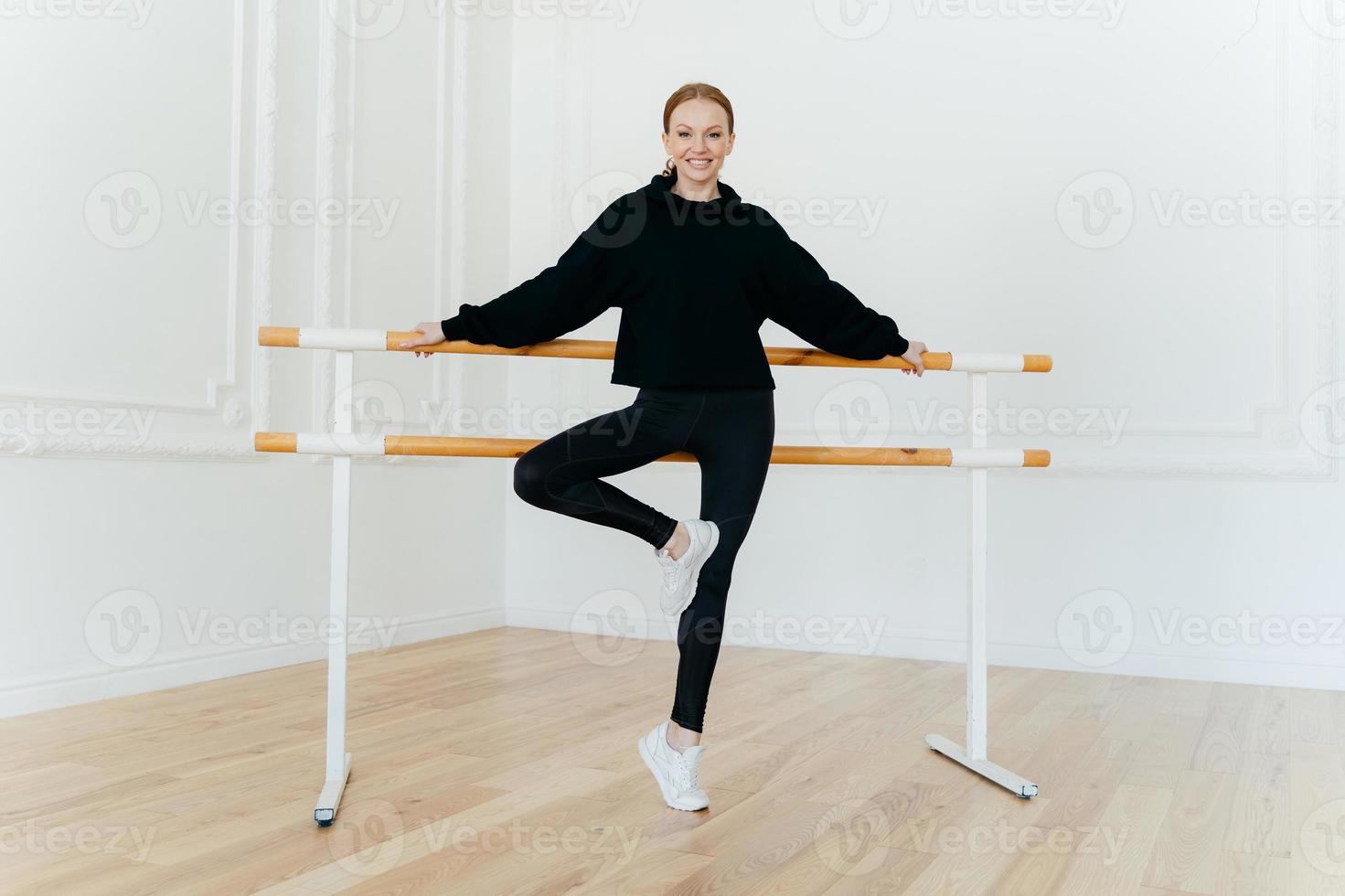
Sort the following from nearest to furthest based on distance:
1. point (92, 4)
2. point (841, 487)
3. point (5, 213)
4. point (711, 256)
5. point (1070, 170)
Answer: point (711, 256), point (5, 213), point (92, 4), point (1070, 170), point (841, 487)

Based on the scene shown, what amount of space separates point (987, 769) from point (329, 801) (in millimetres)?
1241

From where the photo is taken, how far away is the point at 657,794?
204 cm

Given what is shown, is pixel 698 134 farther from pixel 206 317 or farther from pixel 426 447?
pixel 206 317

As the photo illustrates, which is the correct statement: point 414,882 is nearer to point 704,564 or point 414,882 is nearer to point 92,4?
point 704,564

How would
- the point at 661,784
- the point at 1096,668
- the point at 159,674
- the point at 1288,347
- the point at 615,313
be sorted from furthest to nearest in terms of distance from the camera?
the point at 615,313, the point at 1096,668, the point at 1288,347, the point at 159,674, the point at 661,784

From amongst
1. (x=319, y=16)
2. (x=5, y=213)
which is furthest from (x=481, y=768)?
(x=319, y=16)

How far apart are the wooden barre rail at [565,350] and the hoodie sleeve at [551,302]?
0.03m

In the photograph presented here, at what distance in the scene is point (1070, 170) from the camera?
3.60 metres

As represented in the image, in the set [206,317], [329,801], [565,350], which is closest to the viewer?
[329,801]

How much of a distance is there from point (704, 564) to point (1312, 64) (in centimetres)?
266

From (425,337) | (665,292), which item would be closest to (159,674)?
(425,337)

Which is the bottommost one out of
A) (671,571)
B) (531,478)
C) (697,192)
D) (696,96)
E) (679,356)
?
(671,571)

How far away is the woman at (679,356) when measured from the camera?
6.44ft

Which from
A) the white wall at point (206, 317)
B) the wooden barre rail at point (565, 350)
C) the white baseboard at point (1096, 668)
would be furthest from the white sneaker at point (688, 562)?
the white baseboard at point (1096, 668)
